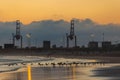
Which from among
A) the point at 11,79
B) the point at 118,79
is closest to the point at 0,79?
the point at 11,79

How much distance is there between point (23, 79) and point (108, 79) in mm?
6574

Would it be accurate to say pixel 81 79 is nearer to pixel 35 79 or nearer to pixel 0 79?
pixel 35 79

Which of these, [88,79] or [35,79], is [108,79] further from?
[35,79]

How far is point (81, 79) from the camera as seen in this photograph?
3847cm

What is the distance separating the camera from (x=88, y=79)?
39.0 meters

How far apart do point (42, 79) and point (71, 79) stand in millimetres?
2431

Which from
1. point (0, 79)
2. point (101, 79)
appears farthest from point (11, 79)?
point (101, 79)

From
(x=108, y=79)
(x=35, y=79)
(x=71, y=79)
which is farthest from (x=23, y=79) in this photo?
(x=108, y=79)

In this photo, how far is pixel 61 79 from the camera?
39500mm

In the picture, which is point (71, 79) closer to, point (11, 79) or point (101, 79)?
point (101, 79)

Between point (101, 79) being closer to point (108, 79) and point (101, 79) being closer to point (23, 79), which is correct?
point (108, 79)

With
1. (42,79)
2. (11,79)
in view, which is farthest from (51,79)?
(11,79)

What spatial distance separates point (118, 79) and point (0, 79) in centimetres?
919

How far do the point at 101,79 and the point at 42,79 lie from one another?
4601 millimetres
